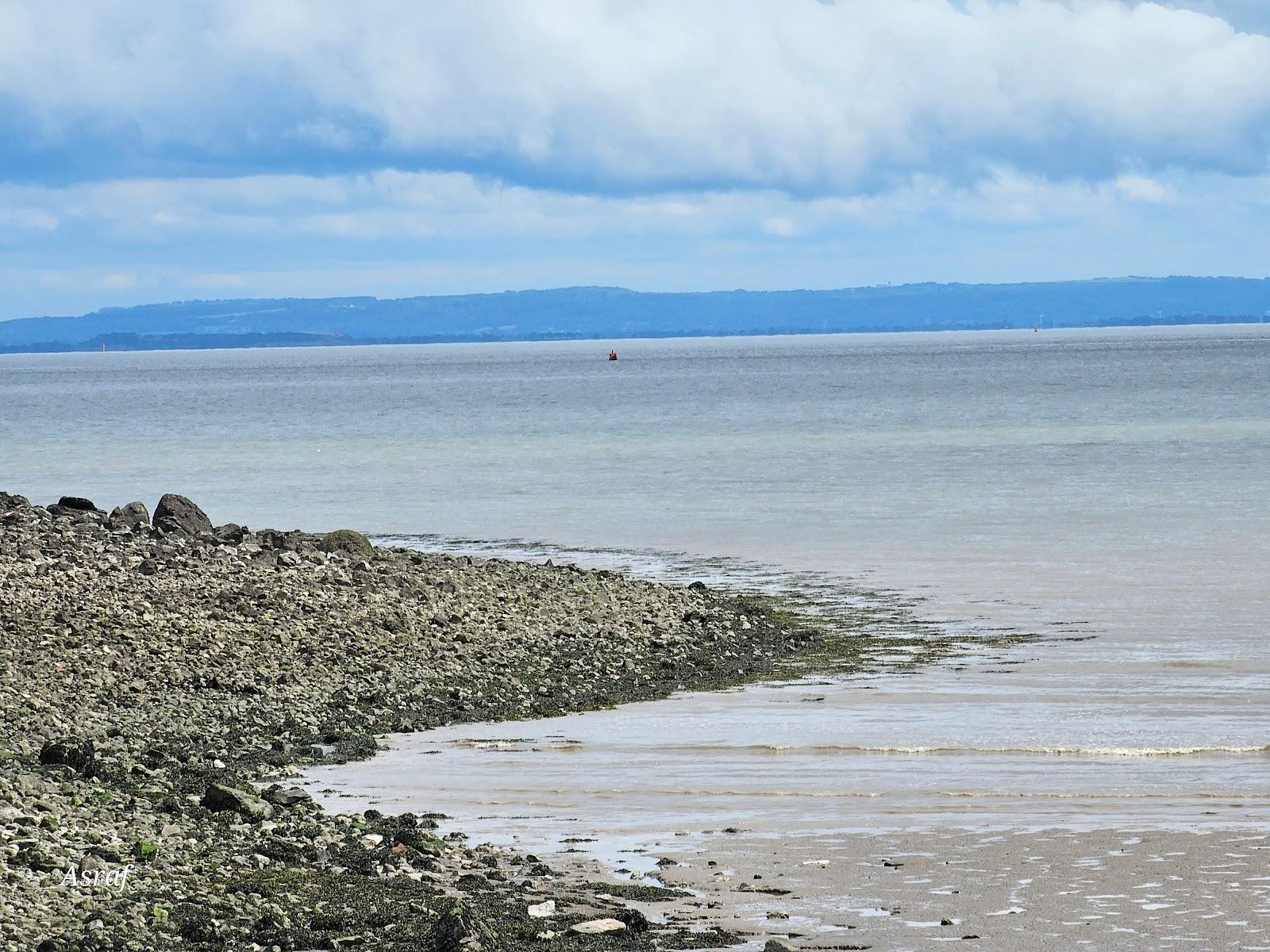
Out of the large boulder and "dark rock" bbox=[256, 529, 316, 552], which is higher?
Result: the large boulder

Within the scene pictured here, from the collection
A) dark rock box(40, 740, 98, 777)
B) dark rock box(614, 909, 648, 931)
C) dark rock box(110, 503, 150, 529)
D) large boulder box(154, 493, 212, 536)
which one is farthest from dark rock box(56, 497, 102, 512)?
dark rock box(614, 909, 648, 931)

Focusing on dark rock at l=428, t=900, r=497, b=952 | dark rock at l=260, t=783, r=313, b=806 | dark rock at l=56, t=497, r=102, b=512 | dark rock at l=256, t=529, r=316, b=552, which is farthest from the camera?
dark rock at l=56, t=497, r=102, b=512

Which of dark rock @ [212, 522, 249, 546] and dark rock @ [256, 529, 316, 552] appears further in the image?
dark rock @ [212, 522, 249, 546]

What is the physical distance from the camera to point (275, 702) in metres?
13.7

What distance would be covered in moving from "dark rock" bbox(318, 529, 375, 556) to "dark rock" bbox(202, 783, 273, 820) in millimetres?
12057

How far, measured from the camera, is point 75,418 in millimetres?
89188

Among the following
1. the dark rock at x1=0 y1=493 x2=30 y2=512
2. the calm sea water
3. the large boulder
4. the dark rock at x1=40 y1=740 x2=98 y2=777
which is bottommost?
the calm sea water

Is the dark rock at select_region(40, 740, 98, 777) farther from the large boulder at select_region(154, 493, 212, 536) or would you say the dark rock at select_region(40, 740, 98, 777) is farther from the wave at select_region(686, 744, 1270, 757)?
the large boulder at select_region(154, 493, 212, 536)

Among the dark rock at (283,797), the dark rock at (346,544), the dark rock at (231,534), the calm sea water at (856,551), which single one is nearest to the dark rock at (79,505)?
the dark rock at (231,534)

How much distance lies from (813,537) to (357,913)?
70.7ft

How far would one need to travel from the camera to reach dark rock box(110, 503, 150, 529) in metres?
24.3

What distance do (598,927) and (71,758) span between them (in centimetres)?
443

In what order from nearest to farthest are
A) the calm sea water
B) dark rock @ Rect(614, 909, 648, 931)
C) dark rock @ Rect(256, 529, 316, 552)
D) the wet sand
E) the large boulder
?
the wet sand < dark rock @ Rect(614, 909, 648, 931) < the calm sea water < dark rock @ Rect(256, 529, 316, 552) < the large boulder

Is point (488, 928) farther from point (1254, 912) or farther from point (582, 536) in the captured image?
point (582, 536)
